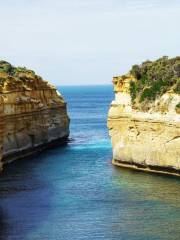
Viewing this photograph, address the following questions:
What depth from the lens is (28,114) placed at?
206 ft

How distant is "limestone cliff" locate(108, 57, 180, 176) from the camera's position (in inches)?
1805

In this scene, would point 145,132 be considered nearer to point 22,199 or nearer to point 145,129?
point 145,129

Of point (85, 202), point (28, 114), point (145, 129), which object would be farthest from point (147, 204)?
point (28, 114)

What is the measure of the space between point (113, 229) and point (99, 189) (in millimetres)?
9970

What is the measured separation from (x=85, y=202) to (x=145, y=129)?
1144cm

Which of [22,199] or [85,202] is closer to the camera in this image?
[85,202]

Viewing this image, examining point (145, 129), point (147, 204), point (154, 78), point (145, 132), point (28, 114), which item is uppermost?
point (154, 78)

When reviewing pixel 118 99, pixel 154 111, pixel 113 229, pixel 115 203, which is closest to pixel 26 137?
pixel 118 99

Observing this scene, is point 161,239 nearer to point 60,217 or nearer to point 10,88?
point 60,217

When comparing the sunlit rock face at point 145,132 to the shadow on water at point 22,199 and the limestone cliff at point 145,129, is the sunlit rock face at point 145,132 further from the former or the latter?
the shadow on water at point 22,199

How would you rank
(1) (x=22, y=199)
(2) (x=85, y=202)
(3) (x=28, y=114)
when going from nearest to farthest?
(2) (x=85, y=202) < (1) (x=22, y=199) < (3) (x=28, y=114)

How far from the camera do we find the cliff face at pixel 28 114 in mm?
58031

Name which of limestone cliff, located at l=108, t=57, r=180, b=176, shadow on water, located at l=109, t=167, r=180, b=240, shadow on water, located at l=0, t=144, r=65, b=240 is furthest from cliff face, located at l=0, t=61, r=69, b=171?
shadow on water, located at l=109, t=167, r=180, b=240

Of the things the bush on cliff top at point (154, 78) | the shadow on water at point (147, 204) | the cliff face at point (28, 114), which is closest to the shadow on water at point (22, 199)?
the cliff face at point (28, 114)
